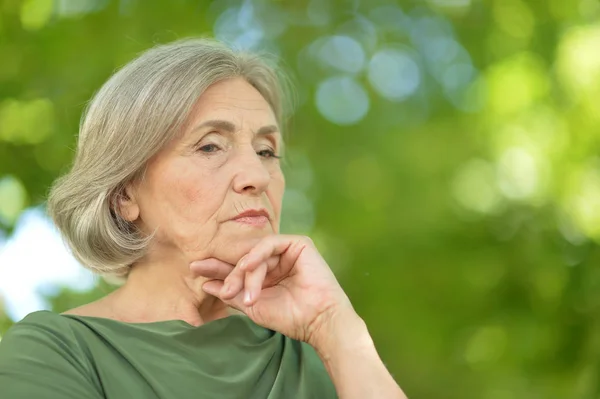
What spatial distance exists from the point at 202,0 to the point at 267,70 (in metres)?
2.87

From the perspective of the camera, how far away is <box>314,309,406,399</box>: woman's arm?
220 centimetres

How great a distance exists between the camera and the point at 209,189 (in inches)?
94.7

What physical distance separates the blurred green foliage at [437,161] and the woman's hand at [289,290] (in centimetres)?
293

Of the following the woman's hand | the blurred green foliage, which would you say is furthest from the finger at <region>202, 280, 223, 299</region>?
the blurred green foliage

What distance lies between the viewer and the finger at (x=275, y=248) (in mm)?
2270

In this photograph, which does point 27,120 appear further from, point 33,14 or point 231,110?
point 231,110

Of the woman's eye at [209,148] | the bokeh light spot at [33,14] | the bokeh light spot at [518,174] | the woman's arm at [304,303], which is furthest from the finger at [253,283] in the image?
the bokeh light spot at [518,174]

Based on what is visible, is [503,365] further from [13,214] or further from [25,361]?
[25,361]

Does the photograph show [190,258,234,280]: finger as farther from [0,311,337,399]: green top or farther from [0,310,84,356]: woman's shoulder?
[0,310,84,356]: woman's shoulder

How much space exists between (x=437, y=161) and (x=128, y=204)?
362cm

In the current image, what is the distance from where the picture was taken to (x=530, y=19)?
228 inches

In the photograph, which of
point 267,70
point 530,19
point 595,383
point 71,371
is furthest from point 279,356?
point 530,19

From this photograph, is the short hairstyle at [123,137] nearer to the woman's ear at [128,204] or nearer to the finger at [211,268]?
the woman's ear at [128,204]

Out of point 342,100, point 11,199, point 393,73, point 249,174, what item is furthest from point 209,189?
point 393,73
